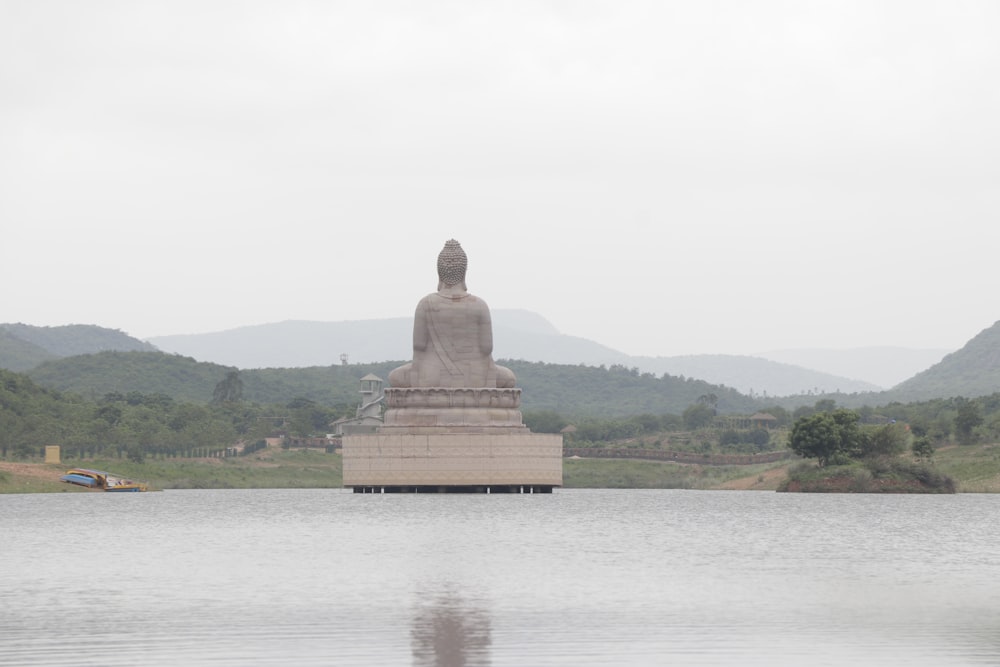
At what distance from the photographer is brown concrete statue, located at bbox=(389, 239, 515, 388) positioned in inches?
4222

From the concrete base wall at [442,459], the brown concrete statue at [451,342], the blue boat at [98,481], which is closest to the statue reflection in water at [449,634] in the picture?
the concrete base wall at [442,459]

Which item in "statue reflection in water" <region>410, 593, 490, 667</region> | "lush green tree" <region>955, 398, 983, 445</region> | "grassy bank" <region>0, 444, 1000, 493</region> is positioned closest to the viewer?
"statue reflection in water" <region>410, 593, 490, 667</region>

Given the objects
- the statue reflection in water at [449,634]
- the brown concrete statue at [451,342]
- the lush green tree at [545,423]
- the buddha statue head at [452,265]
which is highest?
the buddha statue head at [452,265]

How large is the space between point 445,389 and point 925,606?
7255cm

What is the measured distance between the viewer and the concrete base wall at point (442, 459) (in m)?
105

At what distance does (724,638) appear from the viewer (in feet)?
94.5

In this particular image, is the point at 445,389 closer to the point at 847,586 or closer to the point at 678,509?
the point at 678,509

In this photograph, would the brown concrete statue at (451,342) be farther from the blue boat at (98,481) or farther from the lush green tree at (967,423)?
the lush green tree at (967,423)

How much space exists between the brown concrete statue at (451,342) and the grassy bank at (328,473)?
1035 inches

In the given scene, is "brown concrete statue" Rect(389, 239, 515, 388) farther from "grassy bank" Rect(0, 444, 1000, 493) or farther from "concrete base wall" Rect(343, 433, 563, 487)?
"grassy bank" Rect(0, 444, 1000, 493)

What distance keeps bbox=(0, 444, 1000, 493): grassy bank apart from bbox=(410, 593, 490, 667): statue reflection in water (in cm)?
8234

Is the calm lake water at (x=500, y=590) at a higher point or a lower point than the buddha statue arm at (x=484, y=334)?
lower

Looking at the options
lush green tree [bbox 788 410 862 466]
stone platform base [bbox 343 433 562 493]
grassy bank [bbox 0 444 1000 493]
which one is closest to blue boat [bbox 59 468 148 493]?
grassy bank [bbox 0 444 1000 493]

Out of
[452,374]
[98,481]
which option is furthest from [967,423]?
[98,481]
